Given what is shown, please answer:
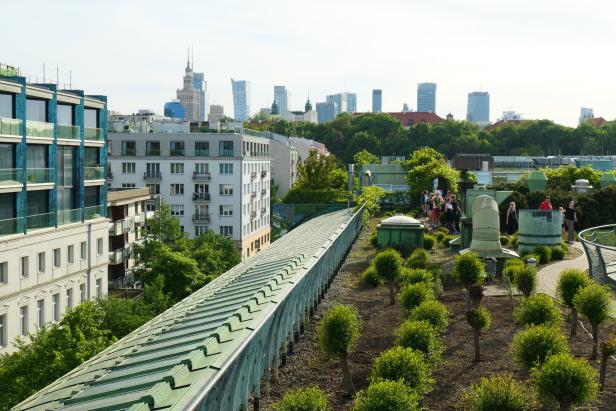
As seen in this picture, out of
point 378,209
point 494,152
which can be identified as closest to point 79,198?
point 378,209

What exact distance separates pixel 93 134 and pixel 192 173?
32.6 metres

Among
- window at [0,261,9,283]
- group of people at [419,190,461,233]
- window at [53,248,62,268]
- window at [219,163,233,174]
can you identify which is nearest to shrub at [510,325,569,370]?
group of people at [419,190,461,233]

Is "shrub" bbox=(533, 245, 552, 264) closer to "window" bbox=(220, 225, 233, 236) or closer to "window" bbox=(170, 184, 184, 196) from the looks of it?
"window" bbox=(220, 225, 233, 236)

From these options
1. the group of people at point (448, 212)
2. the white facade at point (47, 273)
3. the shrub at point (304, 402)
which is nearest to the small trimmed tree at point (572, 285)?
the shrub at point (304, 402)

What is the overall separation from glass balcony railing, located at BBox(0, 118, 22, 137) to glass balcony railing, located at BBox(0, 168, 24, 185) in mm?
1663

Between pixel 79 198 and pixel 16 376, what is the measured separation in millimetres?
22111

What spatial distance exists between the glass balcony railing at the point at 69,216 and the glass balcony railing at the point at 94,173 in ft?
9.08

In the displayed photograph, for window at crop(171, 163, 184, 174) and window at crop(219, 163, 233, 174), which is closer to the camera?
window at crop(171, 163, 184, 174)

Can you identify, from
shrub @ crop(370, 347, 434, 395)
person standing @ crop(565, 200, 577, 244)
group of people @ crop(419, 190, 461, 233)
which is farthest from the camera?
group of people @ crop(419, 190, 461, 233)

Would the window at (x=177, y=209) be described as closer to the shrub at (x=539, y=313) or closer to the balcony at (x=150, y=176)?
the balcony at (x=150, y=176)

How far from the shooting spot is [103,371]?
11172mm

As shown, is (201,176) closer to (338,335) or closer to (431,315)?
(431,315)

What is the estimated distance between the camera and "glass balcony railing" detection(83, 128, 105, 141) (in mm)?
50375

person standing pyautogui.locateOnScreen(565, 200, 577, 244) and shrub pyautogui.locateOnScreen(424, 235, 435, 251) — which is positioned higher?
person standing pyautogui.locateOnScreen(565, 200, 577, 244)
